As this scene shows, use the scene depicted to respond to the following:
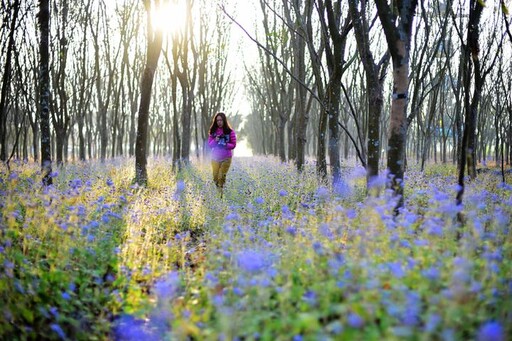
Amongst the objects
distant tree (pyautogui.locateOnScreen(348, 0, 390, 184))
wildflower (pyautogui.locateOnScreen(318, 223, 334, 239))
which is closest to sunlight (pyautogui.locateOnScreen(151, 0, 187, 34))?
distant tree (pyautogui.locateOnScreen(348, 0, 390, 184))

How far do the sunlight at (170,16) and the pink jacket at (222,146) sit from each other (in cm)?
285

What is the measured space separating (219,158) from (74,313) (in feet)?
18.0

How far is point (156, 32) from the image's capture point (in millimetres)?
8719

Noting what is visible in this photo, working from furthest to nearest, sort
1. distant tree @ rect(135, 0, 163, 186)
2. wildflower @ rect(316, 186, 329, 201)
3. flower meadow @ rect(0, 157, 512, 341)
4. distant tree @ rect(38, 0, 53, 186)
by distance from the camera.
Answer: distant tree @ rect(135, 0, 163, 186)
distant tree @ rect(38, 0, 53, 186)
wildflower @ rect(316, 186, 329, 201)
flower meadow @ rect(0, 157, 512, 341)

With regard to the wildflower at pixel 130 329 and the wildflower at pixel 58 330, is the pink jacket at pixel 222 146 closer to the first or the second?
the wildflower at pixel 130 329

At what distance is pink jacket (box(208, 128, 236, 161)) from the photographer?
8234 millimetres

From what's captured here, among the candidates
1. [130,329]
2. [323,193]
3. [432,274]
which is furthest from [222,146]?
[432,274]

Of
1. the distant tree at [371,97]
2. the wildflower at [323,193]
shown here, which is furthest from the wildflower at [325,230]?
the distant tree at [371,97]

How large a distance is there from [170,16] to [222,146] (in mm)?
5795

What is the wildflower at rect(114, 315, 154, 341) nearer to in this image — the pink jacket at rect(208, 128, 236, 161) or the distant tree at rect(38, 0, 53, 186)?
the distant tree at rect(38, 0, 53, 186)

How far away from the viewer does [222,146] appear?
8.30m

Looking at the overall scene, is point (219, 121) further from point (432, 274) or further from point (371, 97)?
point (432, 274)

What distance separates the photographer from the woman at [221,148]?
8.23 m

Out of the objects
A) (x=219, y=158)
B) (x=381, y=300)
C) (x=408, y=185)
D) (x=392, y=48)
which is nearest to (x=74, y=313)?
(x=381, y=300)
